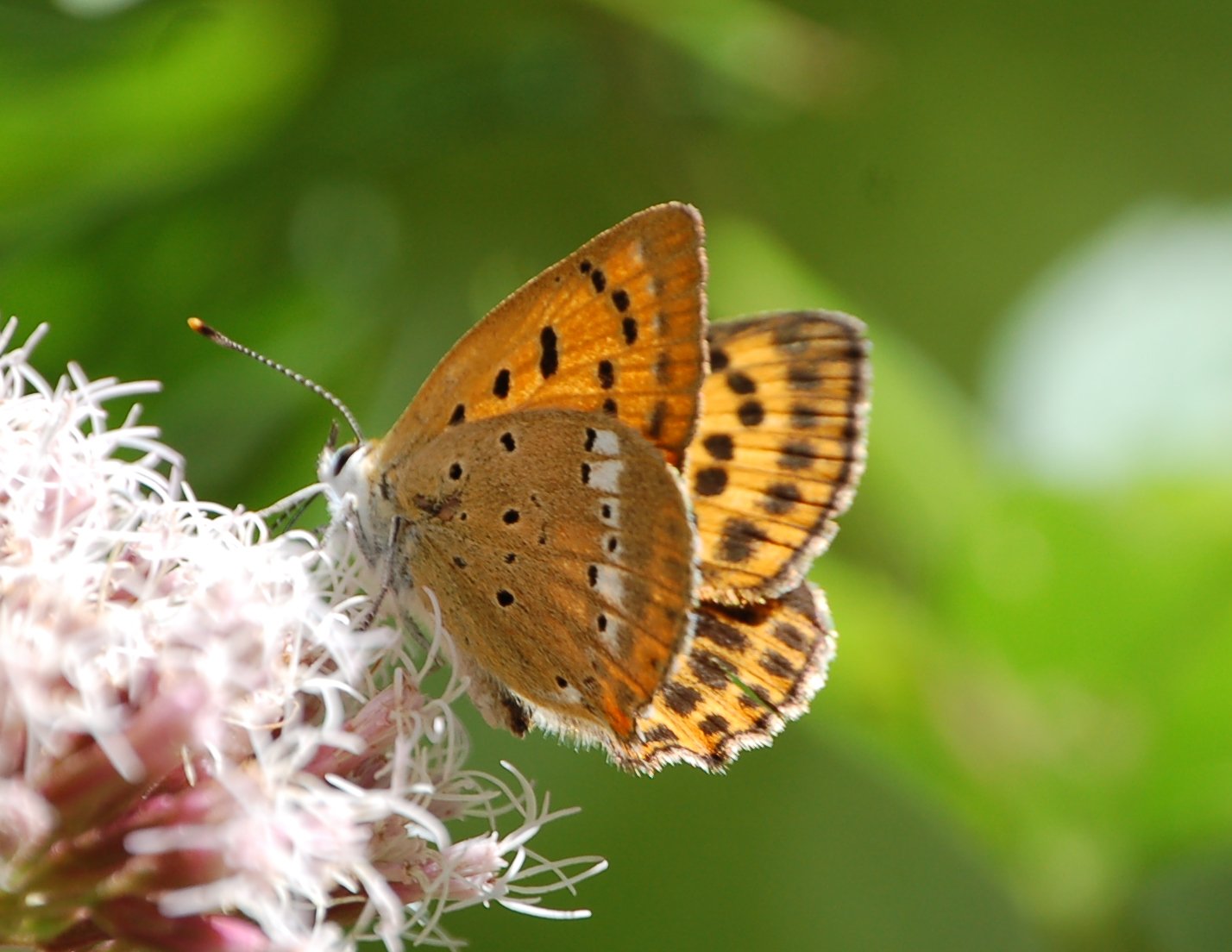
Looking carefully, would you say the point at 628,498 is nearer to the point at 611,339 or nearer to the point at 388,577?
the point at 611,339

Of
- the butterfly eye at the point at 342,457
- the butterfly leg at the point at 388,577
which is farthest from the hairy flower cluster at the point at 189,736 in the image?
the butterfly eye at the point at 342,457

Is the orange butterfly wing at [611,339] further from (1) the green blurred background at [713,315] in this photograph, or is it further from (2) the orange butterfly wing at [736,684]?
(1) the green blurred background at [713,315]

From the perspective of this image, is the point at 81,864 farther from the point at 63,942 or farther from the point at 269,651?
the point at 269,651

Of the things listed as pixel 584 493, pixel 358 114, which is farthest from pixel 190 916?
pixel 358 114

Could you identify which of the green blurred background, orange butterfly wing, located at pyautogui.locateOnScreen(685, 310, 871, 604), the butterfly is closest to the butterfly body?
the butterfly

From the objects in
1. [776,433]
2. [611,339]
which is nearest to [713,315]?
[776,433]

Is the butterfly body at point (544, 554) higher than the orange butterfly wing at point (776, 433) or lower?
lower

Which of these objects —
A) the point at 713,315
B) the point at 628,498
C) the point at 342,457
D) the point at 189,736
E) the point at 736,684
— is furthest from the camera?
the point at 713,315
